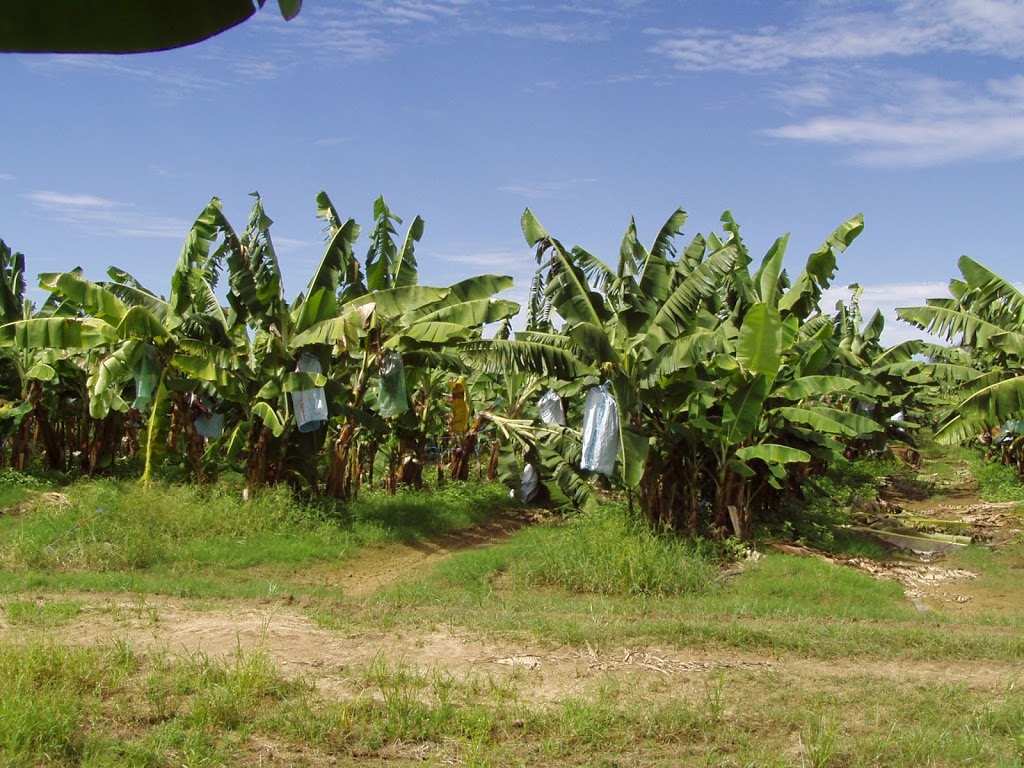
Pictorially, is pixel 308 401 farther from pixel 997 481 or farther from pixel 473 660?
pixel 997 481

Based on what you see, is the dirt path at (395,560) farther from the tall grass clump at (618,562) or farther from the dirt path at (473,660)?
the dirt path at (473,660)

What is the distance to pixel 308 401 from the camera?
12477 mm

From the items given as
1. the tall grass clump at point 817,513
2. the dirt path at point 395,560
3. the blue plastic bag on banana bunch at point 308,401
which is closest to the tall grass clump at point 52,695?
the dirt path at point 395,560

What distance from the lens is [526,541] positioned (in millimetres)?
12812

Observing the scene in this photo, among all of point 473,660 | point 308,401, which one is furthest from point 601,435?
point 473,660

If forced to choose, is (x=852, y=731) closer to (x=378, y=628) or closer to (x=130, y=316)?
(x=378, y=628)

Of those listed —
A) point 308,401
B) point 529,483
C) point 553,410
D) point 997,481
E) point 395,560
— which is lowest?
point 395,560

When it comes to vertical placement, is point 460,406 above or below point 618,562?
above

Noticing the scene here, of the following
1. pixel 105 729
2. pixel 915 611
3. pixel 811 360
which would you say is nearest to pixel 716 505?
pixel 811 360

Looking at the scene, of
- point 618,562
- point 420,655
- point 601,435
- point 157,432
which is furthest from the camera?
point 157,432

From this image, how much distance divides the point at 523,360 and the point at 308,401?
323 cm

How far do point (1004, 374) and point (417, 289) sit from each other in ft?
30.4

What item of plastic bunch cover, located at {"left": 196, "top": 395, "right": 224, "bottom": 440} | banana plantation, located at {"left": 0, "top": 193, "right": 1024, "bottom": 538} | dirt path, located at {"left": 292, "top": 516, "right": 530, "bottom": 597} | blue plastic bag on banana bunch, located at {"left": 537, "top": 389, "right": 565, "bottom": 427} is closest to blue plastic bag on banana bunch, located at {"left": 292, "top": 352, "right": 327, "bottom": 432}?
banana plantation, located at {"left": 0, "top": 193, "right": 1024, "bottom": 538}

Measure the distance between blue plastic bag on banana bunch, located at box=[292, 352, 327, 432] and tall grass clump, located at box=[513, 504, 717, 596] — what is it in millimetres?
3287
